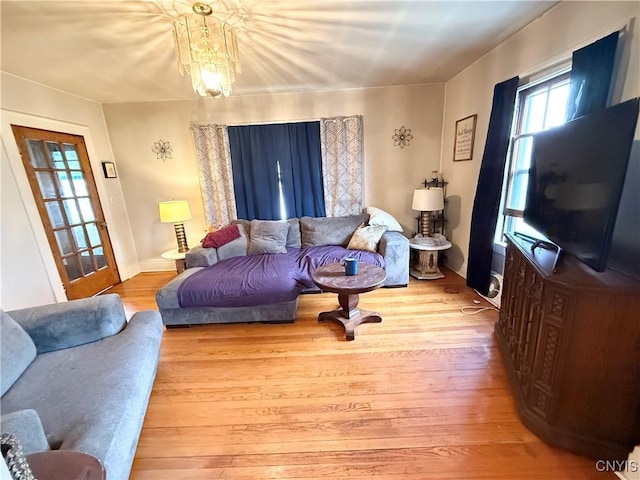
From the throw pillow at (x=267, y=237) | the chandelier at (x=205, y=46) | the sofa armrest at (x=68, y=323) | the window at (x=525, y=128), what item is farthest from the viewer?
the throw pillow at (x=267, y=237)

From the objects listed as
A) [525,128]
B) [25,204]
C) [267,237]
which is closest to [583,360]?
[525,128]

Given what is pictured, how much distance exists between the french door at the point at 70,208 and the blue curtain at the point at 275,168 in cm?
181

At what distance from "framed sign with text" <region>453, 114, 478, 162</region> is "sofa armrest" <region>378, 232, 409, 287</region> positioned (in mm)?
1210

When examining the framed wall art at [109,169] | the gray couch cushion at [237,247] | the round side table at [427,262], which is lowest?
the round side table at [427,262]

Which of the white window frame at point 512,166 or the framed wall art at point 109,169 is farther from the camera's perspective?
the framed wall art at point 109,169

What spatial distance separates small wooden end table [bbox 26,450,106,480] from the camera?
0.81 meters

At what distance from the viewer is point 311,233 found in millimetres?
3467

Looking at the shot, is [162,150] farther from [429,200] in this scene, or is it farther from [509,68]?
[509,68]

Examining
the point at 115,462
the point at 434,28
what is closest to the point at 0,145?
the point at 115,462

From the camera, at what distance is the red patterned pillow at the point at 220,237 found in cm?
307

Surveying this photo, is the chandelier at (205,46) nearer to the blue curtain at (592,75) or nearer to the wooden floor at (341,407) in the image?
the wooden floor at (341,407)

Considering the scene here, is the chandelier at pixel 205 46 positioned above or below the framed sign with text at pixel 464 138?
above

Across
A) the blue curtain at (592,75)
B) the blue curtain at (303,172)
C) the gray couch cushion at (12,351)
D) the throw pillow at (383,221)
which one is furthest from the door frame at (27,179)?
the blue curtain at (592,75)

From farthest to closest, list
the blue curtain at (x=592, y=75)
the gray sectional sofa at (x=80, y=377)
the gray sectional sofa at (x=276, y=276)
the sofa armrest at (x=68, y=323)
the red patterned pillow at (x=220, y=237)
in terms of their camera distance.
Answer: the red patterned pillow at (x=220, y=237) < the gray sectional sofa at (x=276, y=276) < the sofa armrest at (x=68, y=323) < the blue curtain at (x=592, y=75) < the gray sectional sofa at (x=80, y=377)
